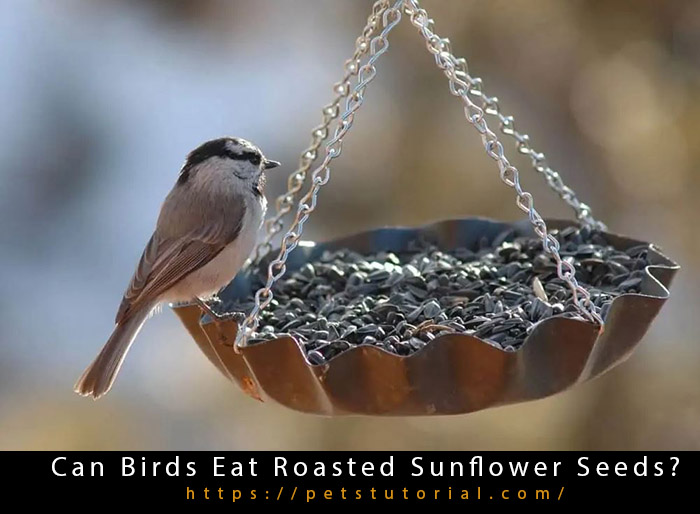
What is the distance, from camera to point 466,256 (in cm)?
229

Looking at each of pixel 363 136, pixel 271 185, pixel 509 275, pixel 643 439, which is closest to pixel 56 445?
pixel 271 185

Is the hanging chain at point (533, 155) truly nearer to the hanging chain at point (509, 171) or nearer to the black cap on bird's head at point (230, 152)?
the hanging chain at point (509, 171)

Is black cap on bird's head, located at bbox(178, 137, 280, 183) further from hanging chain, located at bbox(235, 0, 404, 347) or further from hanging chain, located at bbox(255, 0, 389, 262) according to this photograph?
hanging chain, located at bbox(235, 0, 404, 347)

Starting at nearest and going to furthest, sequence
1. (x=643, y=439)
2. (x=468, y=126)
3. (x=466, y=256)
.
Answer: (x=466, y=256)
(x=643, y=439)
(x=468, y=126)

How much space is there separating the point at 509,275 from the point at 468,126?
1.12 m

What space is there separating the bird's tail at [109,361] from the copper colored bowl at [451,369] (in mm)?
668

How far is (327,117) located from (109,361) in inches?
31.2

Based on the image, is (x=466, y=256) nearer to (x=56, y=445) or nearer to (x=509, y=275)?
(x=509, y=275)

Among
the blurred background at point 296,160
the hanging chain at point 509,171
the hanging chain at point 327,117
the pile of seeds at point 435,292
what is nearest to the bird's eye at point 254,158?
the hanging chain at point 327,117

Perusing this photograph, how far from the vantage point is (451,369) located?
4.77ft

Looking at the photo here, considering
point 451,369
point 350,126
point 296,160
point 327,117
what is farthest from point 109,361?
point 296,160

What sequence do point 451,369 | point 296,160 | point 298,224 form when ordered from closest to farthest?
point 451,369 → point 298,224 → point 296,160

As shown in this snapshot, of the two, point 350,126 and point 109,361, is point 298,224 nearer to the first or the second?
point 350,126

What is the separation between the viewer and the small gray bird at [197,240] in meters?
2.15
